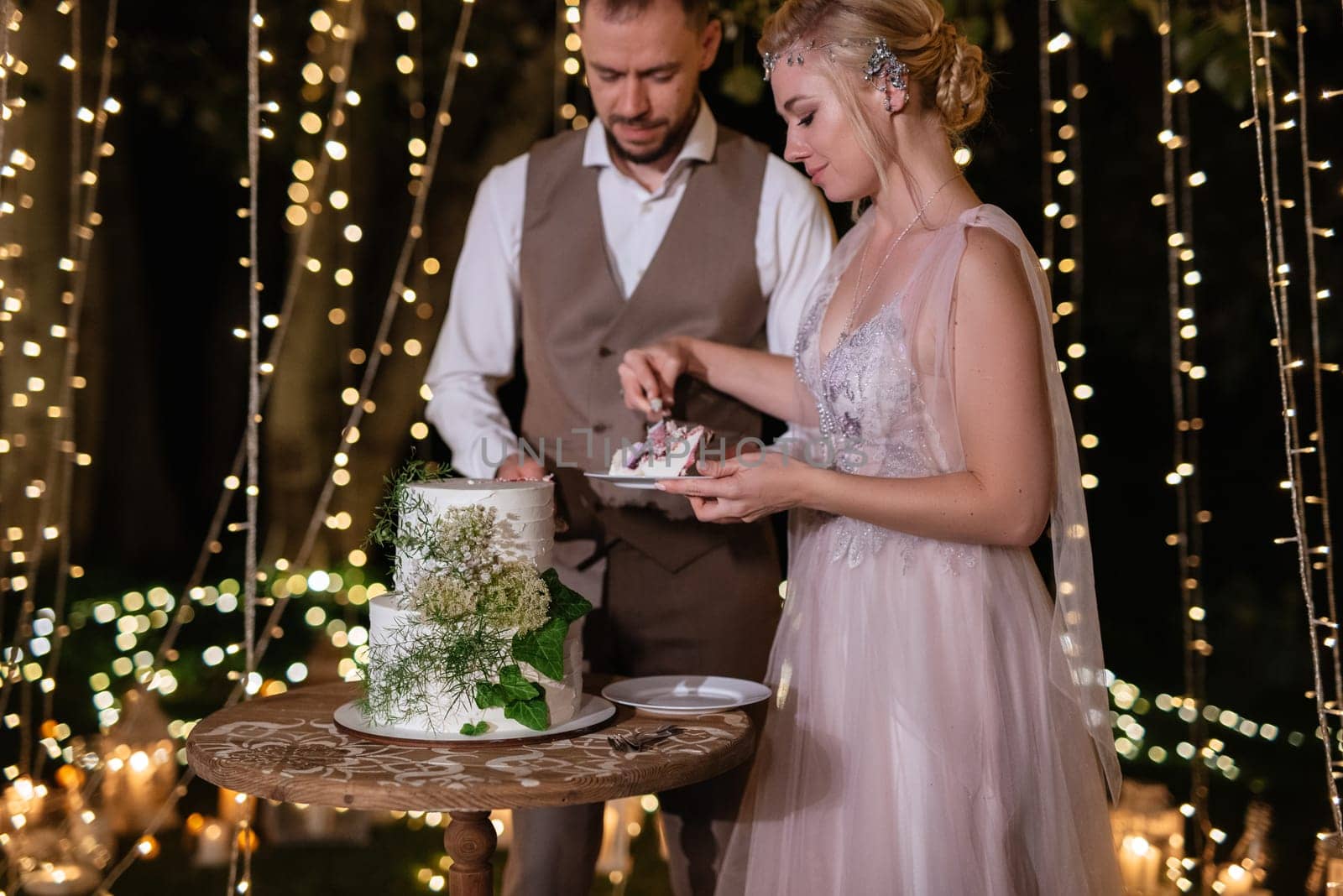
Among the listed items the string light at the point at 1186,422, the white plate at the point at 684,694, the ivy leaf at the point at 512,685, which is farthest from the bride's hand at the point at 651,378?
the string light at the point at 1186,422

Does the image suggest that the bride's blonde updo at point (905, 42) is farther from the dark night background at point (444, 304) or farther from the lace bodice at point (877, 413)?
the dark night background at point (444, 304)

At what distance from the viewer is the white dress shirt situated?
8.01 feet

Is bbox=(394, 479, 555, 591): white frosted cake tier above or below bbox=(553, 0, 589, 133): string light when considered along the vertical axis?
below

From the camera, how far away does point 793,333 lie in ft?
8.04

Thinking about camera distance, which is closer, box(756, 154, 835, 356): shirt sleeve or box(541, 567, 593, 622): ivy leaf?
box(541, 567, 593, 622): ivy leaf

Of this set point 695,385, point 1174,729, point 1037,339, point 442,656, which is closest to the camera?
point 442,656

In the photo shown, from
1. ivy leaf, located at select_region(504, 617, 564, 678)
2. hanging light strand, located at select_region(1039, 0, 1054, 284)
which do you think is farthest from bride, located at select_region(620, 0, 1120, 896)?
hanging light strand, located at select_region(1039, 0, 1054, 284)

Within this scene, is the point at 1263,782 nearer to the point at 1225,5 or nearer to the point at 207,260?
the point at 1225,5

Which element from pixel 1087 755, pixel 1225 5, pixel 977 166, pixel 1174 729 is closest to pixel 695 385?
pixel 1087 755

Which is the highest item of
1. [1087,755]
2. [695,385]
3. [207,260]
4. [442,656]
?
[207,260]

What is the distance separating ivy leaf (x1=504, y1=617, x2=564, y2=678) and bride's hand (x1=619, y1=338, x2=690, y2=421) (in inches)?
23.7

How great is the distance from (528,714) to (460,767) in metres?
0.15

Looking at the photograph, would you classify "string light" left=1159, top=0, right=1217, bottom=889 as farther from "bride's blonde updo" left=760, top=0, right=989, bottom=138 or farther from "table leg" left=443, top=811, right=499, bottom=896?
"table leg" left=443, top=811, right=499, bottom=896

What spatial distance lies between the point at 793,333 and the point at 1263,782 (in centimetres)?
296
